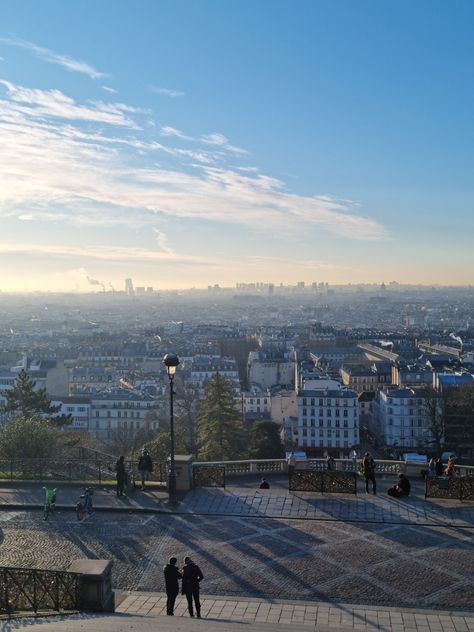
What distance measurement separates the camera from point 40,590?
1083 cm

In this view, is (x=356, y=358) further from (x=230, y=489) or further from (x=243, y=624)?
(x=243, y=624)

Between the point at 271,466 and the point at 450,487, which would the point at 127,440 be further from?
the point at 450,487

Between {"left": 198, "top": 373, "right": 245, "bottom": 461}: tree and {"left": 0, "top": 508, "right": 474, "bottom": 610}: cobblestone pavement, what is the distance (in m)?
27.6

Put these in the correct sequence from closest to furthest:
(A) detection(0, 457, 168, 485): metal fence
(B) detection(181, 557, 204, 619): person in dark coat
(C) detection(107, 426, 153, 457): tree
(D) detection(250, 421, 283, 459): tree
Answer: (B) detection(181, 557, 204, 619): person in dark coat, (A) detection(0, 457, 168, 485): metal fence, (D) detection(250, 421, 283, 459): tree, (C) detection(107, 426, 153, 457): tree

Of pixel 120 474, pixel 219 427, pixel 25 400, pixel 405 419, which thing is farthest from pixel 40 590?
pixel 405 419

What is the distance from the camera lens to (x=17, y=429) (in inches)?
934

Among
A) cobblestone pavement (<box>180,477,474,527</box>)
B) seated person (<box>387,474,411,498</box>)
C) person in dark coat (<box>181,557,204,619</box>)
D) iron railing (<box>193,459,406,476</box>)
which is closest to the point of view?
person in dark coat (<box>181,557,204,619</box>)

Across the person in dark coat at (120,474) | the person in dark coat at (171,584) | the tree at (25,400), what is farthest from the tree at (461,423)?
the person in dark coat at (171,584)

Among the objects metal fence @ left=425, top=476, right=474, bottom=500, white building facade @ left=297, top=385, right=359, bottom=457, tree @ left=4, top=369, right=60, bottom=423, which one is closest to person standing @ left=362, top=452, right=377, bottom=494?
metal fence @ left=425, top=476, right=474, bottom=500

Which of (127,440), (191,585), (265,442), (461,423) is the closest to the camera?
(191,585)

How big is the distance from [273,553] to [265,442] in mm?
37111

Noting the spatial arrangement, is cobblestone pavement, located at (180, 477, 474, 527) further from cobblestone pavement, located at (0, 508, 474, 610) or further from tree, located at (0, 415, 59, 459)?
tree, located at (0, 415, 59, 459)

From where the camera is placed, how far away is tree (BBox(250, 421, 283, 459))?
161 feet

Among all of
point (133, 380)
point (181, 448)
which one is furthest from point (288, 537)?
point (133, 380)
